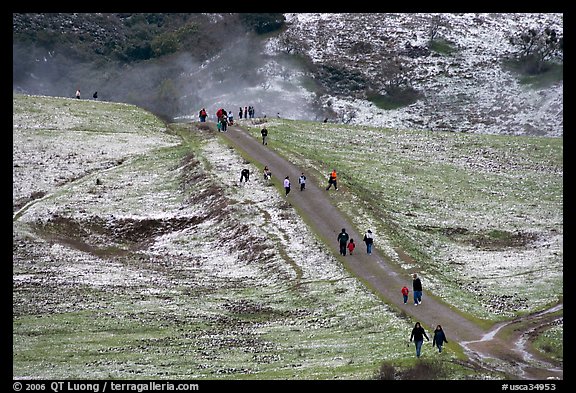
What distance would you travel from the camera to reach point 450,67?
408ft

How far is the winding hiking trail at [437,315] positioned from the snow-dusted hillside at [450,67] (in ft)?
141

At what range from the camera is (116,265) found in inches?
2500

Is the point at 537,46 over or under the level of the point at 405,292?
over

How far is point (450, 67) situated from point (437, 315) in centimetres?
8258

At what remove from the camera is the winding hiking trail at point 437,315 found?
3850cm

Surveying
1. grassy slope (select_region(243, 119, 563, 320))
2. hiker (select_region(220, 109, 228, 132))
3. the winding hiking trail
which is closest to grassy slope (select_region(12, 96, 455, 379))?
the winding hiking trail

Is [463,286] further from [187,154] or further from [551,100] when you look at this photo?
[551,100]

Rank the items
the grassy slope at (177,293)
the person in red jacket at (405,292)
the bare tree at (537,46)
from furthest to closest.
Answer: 1. the bare tree at (537,46)
2. the person in red jacket at (405,292)
3. the grassy slope at (177,293)

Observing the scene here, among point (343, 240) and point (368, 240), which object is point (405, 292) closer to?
point (368, 240)

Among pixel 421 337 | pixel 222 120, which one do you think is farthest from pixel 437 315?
pixel 222 120

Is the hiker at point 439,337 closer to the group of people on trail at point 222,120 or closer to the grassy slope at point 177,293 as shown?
the grassy slope at point 177,293

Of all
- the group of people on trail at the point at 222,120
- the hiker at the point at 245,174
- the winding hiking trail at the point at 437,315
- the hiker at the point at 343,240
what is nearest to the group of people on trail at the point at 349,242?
the hiker at the point at 343,240

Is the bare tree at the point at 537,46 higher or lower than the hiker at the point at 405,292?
higher

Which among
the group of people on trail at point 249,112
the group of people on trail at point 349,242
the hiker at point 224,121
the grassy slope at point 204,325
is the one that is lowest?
the grassy slope at point 204,325
